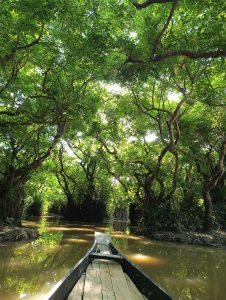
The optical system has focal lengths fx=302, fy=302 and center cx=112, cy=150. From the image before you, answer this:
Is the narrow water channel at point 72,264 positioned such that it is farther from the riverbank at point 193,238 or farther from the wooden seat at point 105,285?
the riverbank at point 193,238

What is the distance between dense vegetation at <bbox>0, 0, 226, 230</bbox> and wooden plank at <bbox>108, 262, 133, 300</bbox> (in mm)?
3989

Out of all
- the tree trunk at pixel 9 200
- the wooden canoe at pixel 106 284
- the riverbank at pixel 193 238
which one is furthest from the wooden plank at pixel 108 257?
the riverbank at pixel 193 238

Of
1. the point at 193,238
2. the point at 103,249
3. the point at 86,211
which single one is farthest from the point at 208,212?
the point at 86,211

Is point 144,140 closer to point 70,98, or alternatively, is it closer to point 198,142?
point 198,142

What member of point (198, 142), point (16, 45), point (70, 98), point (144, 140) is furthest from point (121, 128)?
point (16, 45)

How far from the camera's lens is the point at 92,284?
15.1 feet

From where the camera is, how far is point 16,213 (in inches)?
595

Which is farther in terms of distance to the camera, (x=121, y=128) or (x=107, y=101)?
(x=121, y=128)

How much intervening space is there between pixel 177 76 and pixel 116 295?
9564mm

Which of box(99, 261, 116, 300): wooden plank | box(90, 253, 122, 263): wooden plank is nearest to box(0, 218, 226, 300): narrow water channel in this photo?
box(90, 253, 122, 263): wooden plank

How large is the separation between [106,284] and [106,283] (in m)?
0.06

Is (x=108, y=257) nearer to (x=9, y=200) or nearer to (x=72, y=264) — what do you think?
(x=72, y=264)

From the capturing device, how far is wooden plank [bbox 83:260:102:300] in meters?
4.04

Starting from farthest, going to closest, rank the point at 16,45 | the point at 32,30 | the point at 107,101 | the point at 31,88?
1. the point at 107,101
2. the point at 31,88
3. the point at 16,45
4. the point at 32,30
